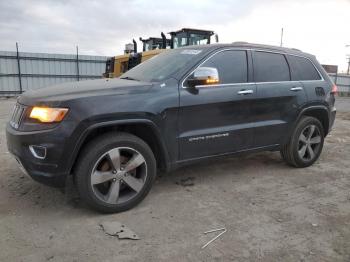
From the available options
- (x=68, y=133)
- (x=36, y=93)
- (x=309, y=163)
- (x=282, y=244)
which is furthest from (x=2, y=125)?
(x=282, y=244)

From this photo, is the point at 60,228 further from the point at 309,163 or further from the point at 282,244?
the point at 309,163

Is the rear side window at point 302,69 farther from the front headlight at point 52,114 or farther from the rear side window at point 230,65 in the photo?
the front headlight at point 52,114

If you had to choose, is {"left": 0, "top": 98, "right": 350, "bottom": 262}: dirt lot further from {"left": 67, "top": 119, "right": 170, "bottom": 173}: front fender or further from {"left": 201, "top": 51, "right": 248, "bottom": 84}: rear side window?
{"left": 201, "top": 51, "right": 248, "bottom": 84}: rear side window

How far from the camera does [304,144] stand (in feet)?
17.0

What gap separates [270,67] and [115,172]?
2.60 metres

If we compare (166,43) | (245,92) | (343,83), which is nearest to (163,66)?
(245,92)

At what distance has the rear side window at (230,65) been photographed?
4219mm

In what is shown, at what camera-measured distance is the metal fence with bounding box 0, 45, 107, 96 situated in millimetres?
20192

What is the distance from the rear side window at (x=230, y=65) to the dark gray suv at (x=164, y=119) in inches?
0.5

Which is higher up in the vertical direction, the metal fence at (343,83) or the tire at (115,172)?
the metal fence at (343,83)

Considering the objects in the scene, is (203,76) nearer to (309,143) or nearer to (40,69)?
(309,143)

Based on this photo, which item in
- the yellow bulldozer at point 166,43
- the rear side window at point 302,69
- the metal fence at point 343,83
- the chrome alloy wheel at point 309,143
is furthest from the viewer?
the metal fence at point 343,83

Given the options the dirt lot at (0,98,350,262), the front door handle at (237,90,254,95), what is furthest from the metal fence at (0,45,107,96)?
the front door handle at (237,90,254,95)

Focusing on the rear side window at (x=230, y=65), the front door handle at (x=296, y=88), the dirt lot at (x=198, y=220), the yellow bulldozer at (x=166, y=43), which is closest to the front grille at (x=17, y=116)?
the dirt lot at (x=198, y=220)
